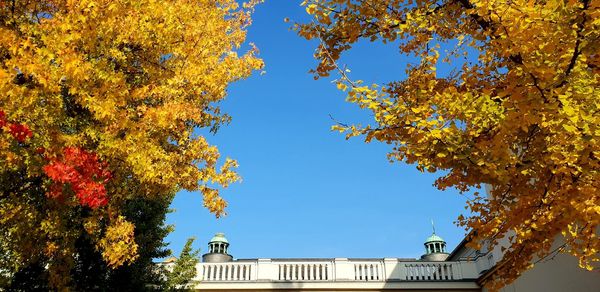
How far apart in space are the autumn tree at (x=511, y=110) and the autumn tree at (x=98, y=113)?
2475 millimetres

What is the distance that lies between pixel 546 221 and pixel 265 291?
1424 cm

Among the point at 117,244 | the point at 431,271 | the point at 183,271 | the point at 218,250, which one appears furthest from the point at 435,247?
the point at 117,244

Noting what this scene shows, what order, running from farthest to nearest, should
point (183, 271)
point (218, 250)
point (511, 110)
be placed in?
point (218, 250), point (183, 271), point (511, 110)

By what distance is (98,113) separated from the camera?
19.3 ft

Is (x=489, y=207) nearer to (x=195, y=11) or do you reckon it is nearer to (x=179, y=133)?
(x=179, y=133)

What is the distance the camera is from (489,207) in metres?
6.24

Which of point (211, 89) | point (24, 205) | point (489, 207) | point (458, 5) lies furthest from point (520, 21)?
point (24, 205)

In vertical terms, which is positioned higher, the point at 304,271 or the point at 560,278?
the point at 304,271

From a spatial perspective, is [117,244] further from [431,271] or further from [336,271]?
[431,271]

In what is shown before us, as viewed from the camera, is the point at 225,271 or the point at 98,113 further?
the point at 225,271

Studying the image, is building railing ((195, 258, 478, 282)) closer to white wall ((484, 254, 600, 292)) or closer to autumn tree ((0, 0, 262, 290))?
white wall ((484, 254, 600, 292))

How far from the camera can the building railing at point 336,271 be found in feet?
59.4

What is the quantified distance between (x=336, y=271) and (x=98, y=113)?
14.3 meters

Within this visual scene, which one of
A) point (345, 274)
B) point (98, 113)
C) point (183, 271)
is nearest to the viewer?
point (98, 113)
